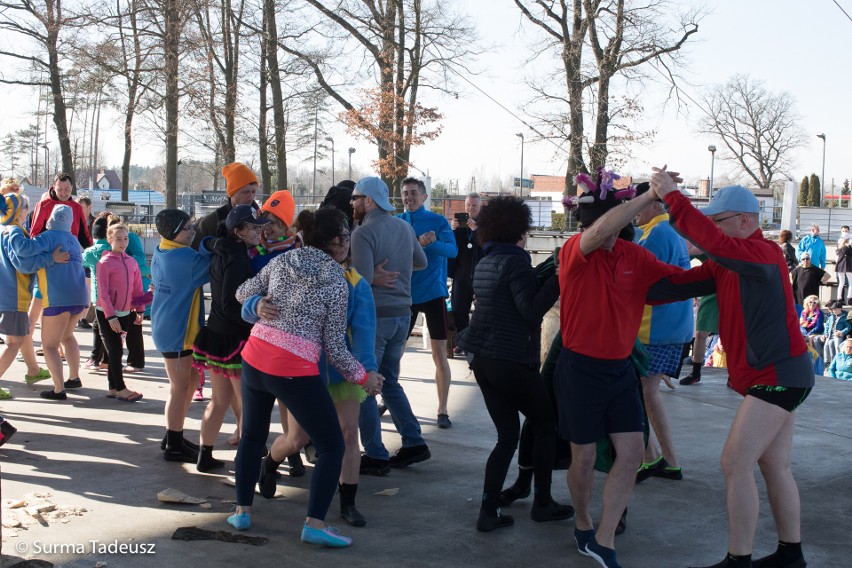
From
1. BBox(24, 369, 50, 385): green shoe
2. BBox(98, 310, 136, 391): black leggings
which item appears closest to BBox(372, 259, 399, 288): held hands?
BBox(98, 310, 136, 391): black leggings

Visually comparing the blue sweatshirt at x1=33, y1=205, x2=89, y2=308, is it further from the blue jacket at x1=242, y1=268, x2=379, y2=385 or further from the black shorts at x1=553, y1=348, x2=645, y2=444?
the black shorts at x1=553, y1=348, x2=645, y2=444

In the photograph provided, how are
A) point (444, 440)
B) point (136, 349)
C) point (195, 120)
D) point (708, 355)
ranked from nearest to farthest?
point (444, 440) → point (136, 349) → point (708, 355) → point (195, 120)

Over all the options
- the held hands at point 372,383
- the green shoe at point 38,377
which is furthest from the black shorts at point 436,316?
the green shoe at point 38,377

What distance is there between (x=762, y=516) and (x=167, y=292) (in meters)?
3.80

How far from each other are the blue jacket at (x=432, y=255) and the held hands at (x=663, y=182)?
3.04m

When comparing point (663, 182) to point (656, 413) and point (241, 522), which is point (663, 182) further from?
point (241, 522)

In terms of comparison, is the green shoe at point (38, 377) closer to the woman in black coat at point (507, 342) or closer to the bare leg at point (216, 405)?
the bare leg at point (216, 405)

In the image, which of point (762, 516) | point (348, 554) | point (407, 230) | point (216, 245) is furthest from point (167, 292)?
point (762, 516)

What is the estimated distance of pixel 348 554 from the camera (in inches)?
164

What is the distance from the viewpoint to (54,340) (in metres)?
7.44

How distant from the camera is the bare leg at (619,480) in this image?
393cm

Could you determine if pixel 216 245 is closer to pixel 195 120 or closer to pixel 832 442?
pixel 832 442

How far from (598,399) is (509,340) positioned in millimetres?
590

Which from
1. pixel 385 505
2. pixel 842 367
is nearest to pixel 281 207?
pixel 385 505
